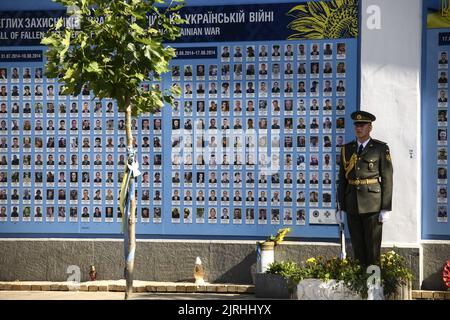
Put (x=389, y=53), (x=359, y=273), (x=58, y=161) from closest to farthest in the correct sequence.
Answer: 1. (x=359, y=273)
2. (x=389, y=53)
3. (x=58, y=161)

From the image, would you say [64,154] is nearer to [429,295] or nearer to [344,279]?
[344,279]

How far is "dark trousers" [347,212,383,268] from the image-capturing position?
592 inches

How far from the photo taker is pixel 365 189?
1503 centimetres

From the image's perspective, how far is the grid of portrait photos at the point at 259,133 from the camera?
54.4ft

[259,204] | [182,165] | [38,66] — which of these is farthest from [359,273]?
[38,66]

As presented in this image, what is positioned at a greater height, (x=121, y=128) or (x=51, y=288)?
(x=121, y=128)

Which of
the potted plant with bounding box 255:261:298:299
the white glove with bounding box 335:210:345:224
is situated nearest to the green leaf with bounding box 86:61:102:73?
the white glove with bounding box 335:210:345:224

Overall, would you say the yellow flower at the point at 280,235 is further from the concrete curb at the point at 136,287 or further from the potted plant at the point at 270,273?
the concrete curb at the point at 136,287

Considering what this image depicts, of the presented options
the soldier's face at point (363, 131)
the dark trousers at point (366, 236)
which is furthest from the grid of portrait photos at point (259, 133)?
the dark trousers at point (366, 236)

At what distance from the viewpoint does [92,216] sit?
56.6ft

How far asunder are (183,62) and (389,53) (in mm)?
3118

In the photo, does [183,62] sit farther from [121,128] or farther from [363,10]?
[363,10]

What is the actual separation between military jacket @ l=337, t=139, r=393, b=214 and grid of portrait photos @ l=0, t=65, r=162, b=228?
321 centimetres

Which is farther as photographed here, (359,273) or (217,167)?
(217,167)
